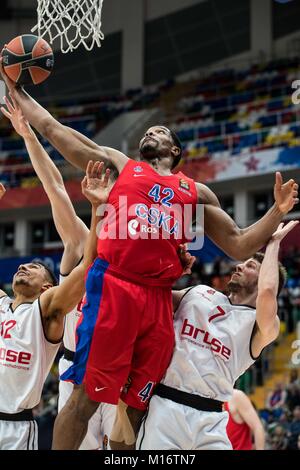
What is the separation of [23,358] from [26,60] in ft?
5.97

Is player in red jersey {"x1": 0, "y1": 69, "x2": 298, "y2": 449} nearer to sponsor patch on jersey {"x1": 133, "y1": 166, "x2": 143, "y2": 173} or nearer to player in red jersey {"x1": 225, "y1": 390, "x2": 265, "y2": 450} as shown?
sponsor patch on jersey {"x1": 133, "y1": 166, "x2": 143, "y2": 173}

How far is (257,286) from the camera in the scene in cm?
520

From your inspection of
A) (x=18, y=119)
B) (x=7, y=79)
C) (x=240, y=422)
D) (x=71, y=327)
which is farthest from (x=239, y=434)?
(x=7, y=79)

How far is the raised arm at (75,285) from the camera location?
4660 mm

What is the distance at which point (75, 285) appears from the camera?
191 inches

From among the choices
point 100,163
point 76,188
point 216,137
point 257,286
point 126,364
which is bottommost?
point 126,364

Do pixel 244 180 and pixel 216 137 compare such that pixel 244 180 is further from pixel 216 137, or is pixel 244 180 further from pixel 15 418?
pixel 15 418

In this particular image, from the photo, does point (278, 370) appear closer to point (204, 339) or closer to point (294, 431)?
point (294, 431)

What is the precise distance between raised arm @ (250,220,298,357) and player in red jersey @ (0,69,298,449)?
0.10 meters

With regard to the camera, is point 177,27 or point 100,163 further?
point 177,27

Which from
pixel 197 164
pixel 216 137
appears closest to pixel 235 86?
pixel 216 137

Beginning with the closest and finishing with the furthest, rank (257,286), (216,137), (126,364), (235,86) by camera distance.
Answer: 1. (126,364)
2. (257,286)
3. (216,137)
4. (235,86)

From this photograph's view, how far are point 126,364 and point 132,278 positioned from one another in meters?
0.48

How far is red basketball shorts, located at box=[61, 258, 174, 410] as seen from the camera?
4547 mm
